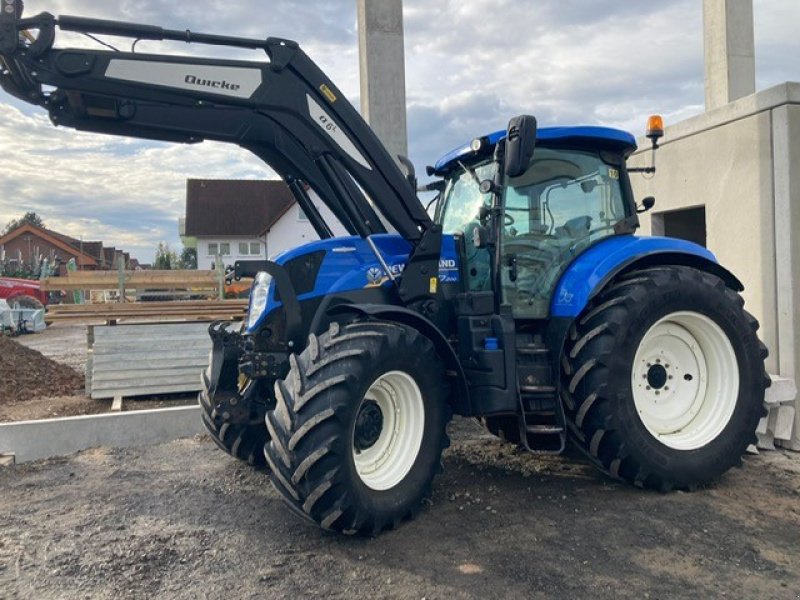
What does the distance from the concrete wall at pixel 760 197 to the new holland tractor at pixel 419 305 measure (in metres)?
0.70

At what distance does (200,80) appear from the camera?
13.2ft

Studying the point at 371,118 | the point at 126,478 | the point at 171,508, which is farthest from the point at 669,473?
the point at 371,118

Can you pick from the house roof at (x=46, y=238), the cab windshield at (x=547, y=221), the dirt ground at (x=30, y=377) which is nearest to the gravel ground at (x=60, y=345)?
the dirt ground at (x=30, y=377)

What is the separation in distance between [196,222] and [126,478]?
36.6m

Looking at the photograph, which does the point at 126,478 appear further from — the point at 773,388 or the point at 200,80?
the point at 773,388

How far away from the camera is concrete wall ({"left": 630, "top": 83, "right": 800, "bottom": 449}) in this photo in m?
5.29

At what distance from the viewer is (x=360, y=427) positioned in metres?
3.77

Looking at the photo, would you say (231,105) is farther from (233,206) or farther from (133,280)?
(233,206)

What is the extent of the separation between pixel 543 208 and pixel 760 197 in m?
2.20

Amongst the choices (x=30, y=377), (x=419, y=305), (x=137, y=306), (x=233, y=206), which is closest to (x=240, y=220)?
(x=233, y=206)

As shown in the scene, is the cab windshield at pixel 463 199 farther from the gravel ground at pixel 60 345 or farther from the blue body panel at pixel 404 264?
the gravel ground at pixel 60 345

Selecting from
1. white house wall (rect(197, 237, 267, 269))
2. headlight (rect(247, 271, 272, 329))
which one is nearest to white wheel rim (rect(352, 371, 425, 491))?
headlight (rect(247, 271, 272, 329))

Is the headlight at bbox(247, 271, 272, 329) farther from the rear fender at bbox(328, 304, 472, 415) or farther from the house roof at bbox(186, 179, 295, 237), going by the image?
the house roof at bbox(186, 179, 295, 237)

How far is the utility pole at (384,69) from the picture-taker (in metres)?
8.07
